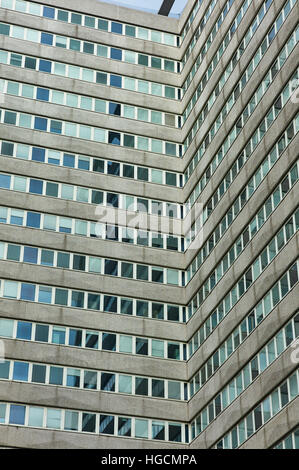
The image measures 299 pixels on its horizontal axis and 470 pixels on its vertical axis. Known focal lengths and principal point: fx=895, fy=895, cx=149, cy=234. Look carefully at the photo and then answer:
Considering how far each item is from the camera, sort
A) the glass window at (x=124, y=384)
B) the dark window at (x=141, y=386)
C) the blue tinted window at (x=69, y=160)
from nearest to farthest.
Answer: the glass window at (x=124, y=384), the dark window at (x=141, y=386), the blue tinted window at (x=69, y=160)

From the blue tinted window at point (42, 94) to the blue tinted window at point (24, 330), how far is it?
59.4 ft

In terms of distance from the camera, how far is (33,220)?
6078cm

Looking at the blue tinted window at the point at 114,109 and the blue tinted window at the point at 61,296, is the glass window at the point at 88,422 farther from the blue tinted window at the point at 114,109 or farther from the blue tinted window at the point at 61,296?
the blue tinted window at the point at 114,109

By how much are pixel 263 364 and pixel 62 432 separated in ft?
45.9

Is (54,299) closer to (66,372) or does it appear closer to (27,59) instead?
(66,372)

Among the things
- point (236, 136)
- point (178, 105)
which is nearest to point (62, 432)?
point (236, 136)

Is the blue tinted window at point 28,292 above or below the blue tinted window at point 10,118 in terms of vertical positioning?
below

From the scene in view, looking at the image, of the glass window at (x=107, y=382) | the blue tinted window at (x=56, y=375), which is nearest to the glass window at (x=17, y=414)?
the blue tinted window at (x=56, y=375)

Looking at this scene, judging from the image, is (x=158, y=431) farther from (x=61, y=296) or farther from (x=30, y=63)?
(x=30, y=63)

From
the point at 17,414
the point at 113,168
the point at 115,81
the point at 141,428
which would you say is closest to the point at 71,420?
the point at 17,414

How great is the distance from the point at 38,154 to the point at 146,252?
34.3ft

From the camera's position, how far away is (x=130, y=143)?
66.5 metres

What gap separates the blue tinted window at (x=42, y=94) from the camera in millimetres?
65938

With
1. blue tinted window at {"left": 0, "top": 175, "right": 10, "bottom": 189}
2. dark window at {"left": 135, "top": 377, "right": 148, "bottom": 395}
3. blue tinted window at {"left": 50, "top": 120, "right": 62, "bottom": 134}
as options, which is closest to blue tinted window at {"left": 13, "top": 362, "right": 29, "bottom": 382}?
dark window at {"left": 135, "top": 377, "right": 148, "bottom": 395}
